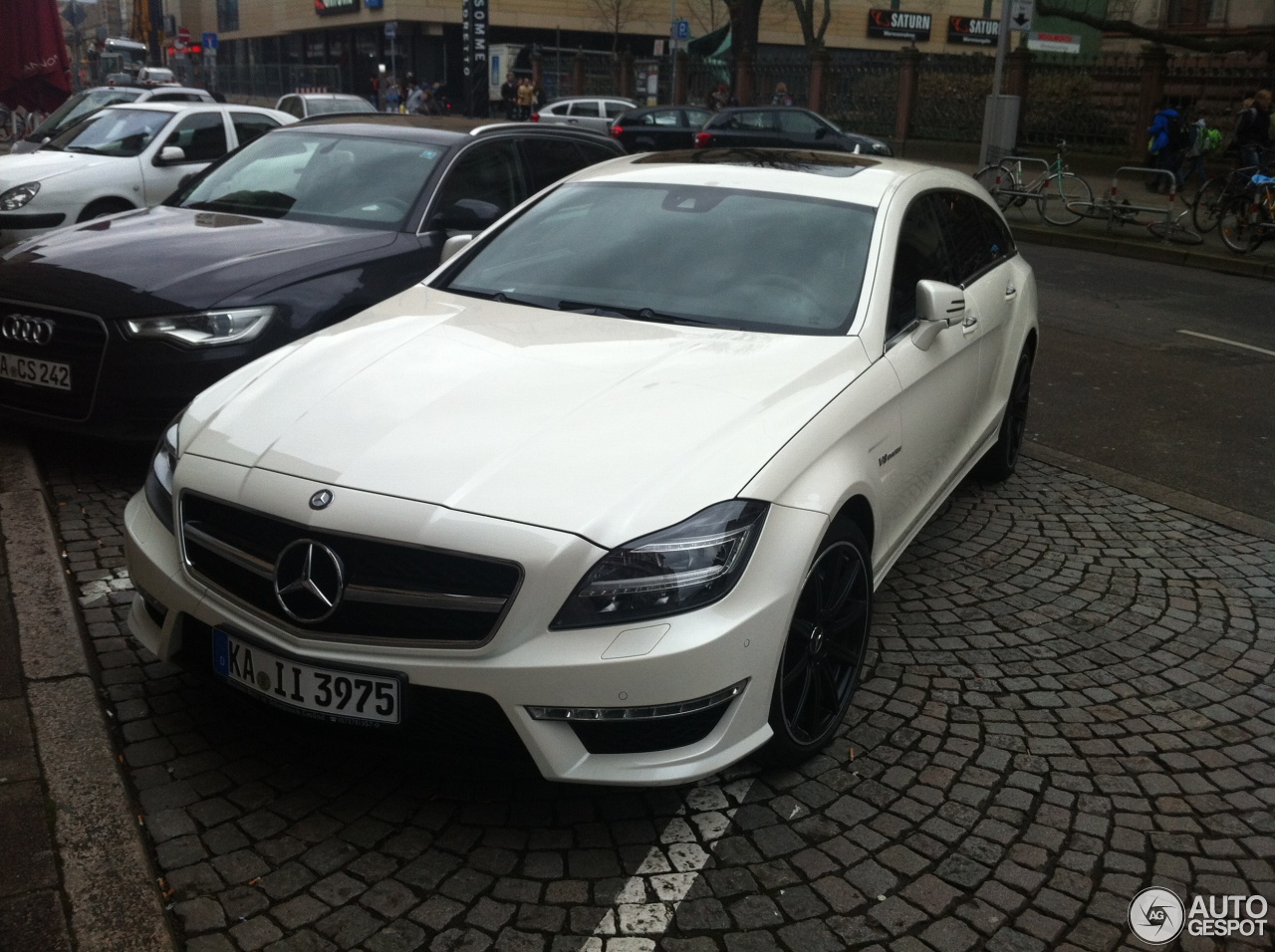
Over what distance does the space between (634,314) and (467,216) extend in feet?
8.64

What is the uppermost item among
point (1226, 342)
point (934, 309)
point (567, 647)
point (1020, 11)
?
point (1020, 11)

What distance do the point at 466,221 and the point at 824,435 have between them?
3695 mm

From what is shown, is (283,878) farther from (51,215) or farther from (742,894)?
(51,215)

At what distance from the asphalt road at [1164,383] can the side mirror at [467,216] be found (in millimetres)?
3380

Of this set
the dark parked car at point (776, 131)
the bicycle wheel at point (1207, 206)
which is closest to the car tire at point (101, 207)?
the bicycle wheel at point (1207, 206)

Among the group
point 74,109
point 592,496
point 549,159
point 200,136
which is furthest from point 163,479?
point 74,109

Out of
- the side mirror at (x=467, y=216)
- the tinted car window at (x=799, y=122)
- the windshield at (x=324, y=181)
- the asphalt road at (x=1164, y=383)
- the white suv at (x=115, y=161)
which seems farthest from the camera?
the tinted car window at (x=799, y=122)

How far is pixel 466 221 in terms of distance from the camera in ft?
21.9

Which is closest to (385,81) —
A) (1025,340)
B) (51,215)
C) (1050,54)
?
(1050,54)

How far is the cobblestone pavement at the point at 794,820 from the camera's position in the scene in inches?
114

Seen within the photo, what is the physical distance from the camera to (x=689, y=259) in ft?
14.7

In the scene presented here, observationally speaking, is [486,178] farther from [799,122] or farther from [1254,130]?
→ [799,122]

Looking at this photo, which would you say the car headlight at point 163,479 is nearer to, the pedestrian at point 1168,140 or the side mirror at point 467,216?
the side mirror at point 467,216

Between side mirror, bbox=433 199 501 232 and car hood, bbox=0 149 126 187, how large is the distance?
578 centimetres
